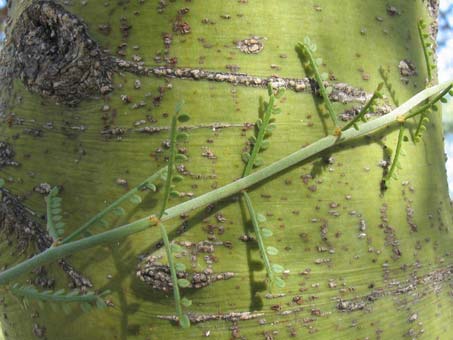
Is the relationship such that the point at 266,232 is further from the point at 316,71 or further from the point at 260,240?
the point at 316,71

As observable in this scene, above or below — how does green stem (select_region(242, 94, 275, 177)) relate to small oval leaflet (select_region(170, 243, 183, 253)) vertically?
above

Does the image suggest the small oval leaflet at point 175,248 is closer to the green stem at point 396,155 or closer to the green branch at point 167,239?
the green branch at point 167,239

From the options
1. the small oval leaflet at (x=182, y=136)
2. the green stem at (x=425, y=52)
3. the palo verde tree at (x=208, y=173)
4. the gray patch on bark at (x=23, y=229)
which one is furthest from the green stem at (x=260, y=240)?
the green stem at (x=425, y=52)

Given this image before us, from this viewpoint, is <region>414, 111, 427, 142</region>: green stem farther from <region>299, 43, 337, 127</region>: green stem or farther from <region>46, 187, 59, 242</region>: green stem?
<region>46, 187, 59, 242</region>: green stem

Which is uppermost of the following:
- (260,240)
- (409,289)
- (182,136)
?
(182,136)

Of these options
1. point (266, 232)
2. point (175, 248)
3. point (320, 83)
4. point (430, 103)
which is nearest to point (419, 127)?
point (430, 103)

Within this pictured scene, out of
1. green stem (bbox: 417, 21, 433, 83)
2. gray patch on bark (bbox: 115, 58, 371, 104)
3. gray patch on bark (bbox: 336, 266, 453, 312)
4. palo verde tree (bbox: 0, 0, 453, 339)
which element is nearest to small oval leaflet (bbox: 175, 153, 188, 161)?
palo verde tree (bbox: 0, 0, 453, 339)

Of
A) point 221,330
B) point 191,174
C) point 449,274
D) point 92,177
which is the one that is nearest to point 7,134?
point 92,177

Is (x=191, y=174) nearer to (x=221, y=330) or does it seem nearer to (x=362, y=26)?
(x=221, y=330)
